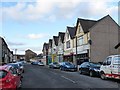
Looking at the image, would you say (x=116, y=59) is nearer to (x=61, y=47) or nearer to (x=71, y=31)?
(x=71, y=31)

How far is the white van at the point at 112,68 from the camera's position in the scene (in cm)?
1784

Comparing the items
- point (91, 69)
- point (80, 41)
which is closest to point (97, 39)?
point (80, 41)

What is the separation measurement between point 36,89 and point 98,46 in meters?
28.3

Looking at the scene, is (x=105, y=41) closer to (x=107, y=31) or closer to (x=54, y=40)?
(x=107, y=31)

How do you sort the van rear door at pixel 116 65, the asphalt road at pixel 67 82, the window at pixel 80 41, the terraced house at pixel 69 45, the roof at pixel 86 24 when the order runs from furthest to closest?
the terraced house at pixel 69 45
the window at pixel 80 41
the roof at pixel 86 24
the van rear door at pixel 116 65
the asphalt road at pixel 67 82

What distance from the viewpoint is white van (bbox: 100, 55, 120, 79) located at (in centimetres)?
1784

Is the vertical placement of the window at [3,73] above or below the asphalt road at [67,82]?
above

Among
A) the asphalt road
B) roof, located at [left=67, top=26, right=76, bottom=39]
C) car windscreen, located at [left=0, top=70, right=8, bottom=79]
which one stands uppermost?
roof, located at [left=67, top=26, right=76, bottom=39]

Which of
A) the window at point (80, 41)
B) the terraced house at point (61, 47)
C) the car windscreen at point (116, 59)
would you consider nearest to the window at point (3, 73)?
the car windscreen at point (116, 59)

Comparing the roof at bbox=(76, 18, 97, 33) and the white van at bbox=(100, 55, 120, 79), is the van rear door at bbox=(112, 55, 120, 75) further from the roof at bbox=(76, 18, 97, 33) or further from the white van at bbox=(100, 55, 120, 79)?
the roof at bbox=(76, 18, 97, 33)

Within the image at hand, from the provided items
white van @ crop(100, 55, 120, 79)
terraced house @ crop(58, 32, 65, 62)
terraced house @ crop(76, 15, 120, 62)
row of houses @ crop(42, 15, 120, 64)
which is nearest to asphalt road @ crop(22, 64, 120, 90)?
white van @ crop(100, 55, 120, 79)

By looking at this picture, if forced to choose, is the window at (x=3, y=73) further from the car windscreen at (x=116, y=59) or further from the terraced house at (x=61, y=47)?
the terraced house at (x=61, y=47)

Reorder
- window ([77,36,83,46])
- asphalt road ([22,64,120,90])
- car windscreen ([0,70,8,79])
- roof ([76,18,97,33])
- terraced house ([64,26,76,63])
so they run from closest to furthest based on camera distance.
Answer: car windscreen ([0,70,8,79]), asphalt road ([22,64,120,90]), roof ([76,18,97,33]), window ([77,36,83,46]), terraced house ([64,26,76,63])

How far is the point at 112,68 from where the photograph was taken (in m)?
18.5
